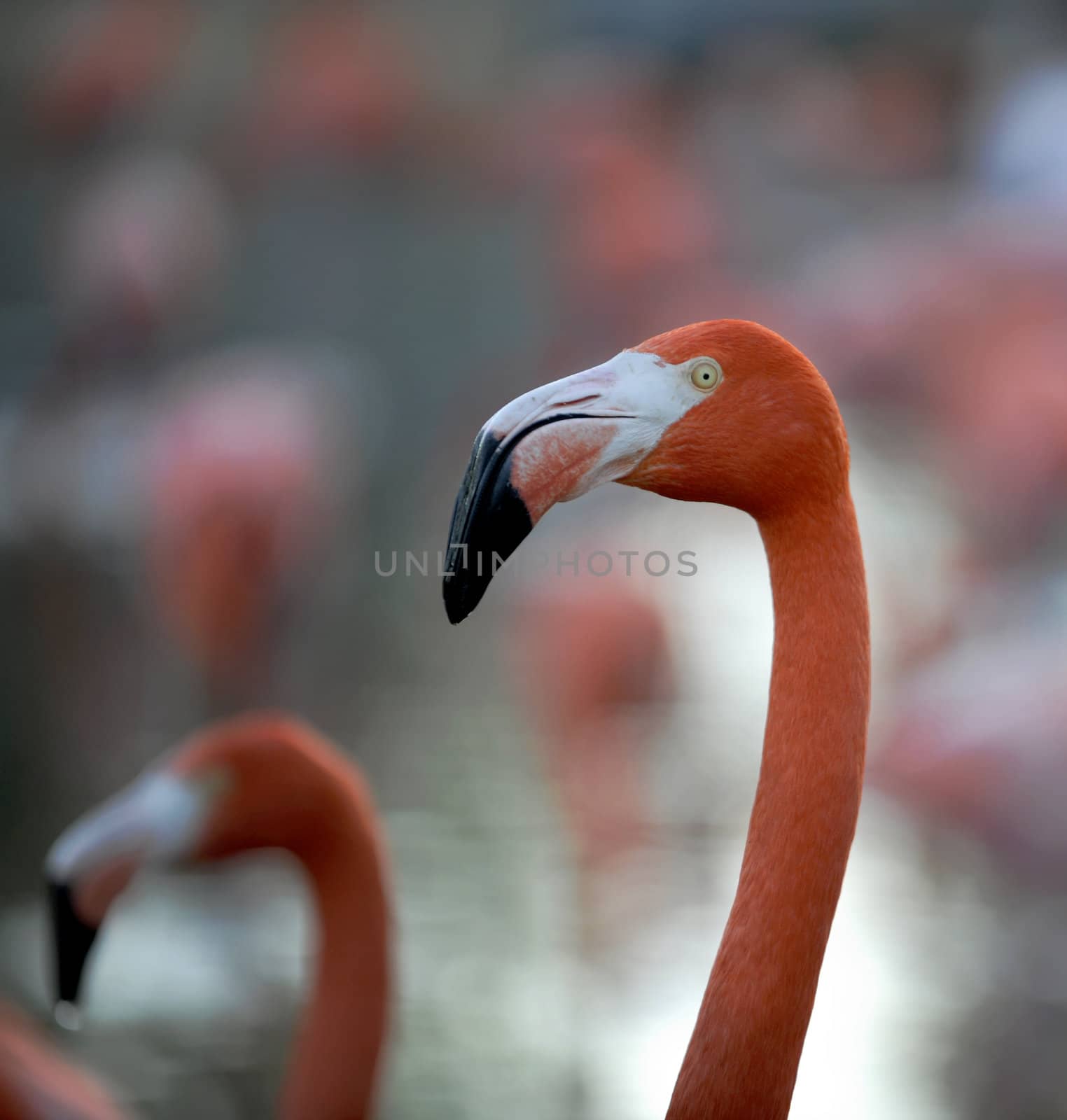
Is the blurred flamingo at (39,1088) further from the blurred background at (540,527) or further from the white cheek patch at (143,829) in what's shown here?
the blurred background at (540,527)

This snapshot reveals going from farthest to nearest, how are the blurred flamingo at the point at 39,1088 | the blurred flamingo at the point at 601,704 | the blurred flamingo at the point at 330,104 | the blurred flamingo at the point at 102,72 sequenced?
the blurred flamingo at the point at 330,104 < the blurred flamingo at the point at 102,72 < the blurred flamingo at the point at 601,704 < the blurred flamingo at the point at 39,1088

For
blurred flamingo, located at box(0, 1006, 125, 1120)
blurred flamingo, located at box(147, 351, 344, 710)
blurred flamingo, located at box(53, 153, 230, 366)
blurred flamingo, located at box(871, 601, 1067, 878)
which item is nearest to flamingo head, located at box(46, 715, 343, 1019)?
blurred flamingo, located at box(0, 1006, 125, 1120)

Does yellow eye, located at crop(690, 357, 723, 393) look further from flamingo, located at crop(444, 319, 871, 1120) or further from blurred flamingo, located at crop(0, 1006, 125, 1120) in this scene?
blurred flamingo, located at crop(0, 1006, 125, 1120)

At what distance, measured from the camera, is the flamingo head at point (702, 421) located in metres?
1.11

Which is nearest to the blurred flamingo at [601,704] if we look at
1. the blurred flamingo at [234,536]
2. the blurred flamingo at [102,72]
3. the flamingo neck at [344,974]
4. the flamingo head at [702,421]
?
the blurred flamingo at [234,536]

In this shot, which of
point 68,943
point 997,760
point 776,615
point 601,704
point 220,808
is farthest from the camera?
point 601,704

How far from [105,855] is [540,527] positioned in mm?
3593

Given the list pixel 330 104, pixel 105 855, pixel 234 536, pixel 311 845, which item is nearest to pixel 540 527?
pixel 234 536

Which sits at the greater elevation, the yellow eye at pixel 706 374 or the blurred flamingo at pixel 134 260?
the blurred flamingo at pixel 134 260

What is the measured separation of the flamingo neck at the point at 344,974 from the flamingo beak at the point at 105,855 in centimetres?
16

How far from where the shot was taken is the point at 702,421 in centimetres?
113

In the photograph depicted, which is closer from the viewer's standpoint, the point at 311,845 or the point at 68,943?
the point at 68,943

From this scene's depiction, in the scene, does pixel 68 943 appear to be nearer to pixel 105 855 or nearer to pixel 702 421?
pixel 105 855

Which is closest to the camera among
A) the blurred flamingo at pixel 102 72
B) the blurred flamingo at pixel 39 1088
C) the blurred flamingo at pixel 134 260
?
the blurred flamingo at pixel 39 1088
